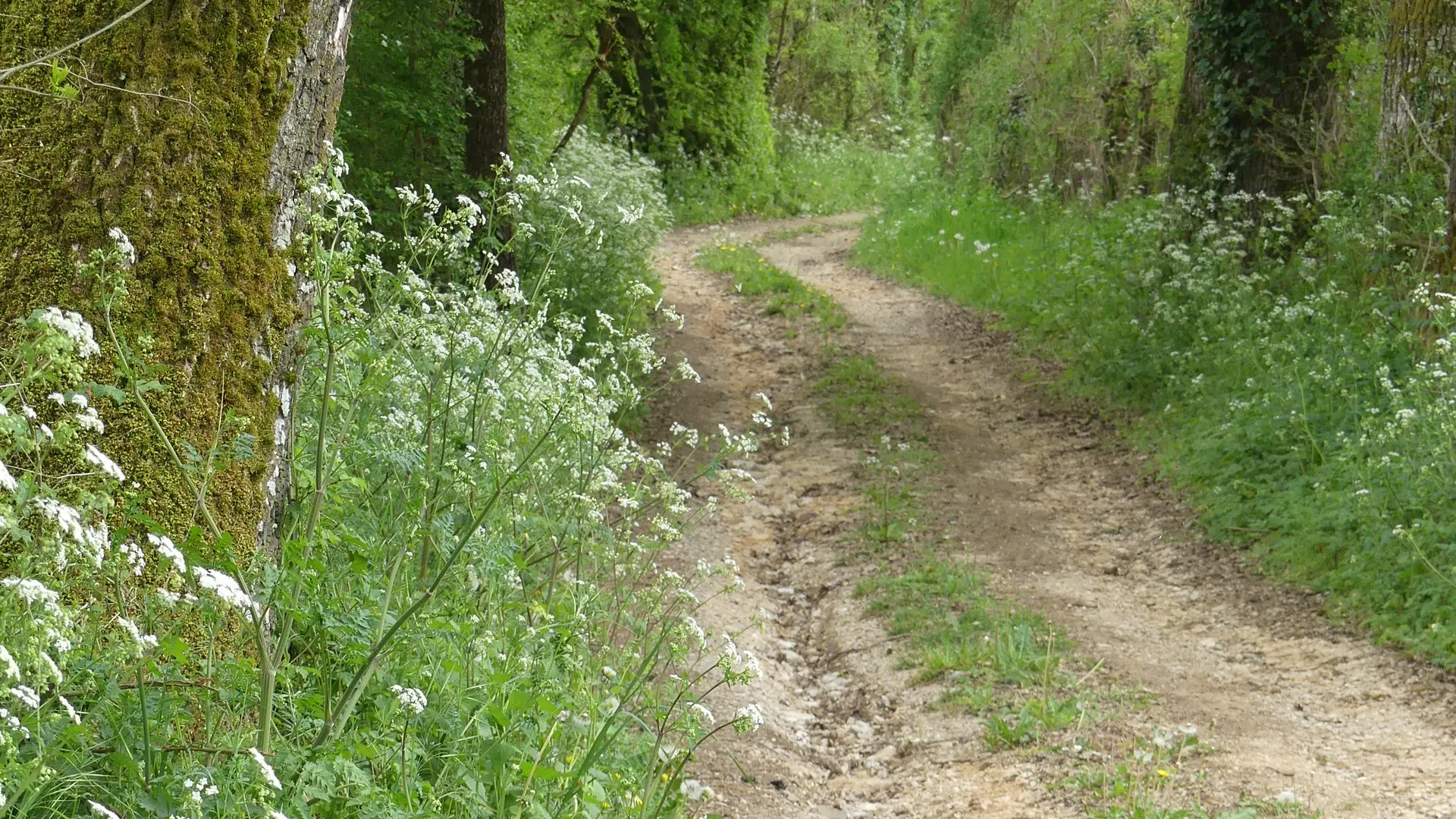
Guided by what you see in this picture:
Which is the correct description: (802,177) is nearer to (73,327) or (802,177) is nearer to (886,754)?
(886,754)

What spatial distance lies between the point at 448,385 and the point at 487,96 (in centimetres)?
775

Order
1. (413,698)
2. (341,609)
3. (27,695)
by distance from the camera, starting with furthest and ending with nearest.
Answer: (341,609), (413,698), (27,695)

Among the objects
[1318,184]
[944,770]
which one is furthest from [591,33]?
[944,770]

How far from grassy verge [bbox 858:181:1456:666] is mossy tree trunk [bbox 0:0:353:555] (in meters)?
5.56

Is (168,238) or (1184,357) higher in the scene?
(168,238)

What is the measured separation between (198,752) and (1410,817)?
429 cm

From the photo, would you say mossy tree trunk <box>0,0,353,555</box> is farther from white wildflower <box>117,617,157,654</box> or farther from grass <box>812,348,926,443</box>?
grass <box>812,348,926,443</box>

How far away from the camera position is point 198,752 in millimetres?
2941

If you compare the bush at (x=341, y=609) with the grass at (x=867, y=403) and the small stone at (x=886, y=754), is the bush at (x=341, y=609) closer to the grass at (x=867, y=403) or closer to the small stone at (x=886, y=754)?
the small stone at (x=886, y=754)

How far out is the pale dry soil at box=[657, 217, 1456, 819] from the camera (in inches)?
203

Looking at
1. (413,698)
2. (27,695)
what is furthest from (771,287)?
(27,695)

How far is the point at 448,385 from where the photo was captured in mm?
3818

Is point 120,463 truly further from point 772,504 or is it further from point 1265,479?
point 1265,479

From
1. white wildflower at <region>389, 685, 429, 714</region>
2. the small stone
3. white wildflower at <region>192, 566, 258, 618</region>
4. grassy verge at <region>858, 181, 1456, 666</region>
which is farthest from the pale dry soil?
white wildflower at <region>192, 566, 258, 618</region>
